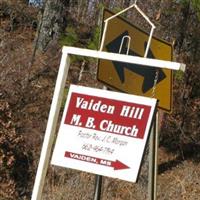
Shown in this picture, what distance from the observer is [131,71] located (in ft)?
17.8

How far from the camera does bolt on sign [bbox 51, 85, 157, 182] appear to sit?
15.1 ft

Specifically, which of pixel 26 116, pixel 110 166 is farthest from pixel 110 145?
pixel 26 116

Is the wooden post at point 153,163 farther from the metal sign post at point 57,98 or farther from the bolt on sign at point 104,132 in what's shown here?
the metal sign post at point 57,98

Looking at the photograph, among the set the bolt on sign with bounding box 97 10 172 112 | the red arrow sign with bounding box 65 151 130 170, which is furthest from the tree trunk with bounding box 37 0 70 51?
the red arrow sign with bounding box 65 151 130 170

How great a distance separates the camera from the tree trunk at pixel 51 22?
52.7 feet

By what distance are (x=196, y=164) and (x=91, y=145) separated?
9.09m

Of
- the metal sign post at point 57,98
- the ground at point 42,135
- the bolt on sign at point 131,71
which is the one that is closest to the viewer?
the metal sign post at point 57,98

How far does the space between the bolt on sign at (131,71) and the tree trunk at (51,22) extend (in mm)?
10506

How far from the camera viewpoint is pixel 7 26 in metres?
16.2

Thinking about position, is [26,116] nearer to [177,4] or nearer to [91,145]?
[177,4]

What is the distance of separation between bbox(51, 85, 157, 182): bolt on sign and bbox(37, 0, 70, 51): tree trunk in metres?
11.1

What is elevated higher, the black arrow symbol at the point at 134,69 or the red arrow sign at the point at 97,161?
the black arrow symbol at the point at 134,69

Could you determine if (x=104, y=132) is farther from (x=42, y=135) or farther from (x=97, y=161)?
(x=42, y=135)

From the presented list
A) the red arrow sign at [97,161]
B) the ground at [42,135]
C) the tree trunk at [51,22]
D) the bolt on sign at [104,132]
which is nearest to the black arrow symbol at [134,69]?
the bolt on sign at [104,132]
